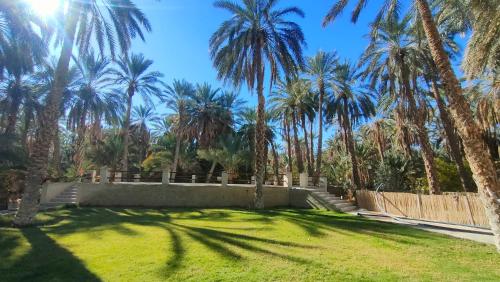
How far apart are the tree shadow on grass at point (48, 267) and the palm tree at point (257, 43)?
528 inches

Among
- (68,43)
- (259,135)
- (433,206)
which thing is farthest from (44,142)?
(433,206)

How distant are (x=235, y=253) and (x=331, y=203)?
13377 mm

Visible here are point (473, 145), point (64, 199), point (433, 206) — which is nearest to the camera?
point (473, 145)

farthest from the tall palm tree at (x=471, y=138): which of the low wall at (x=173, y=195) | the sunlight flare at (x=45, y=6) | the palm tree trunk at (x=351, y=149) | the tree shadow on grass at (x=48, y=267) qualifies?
the palm tree trunk at (x=351, y=149)

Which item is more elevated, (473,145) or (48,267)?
(473,145)

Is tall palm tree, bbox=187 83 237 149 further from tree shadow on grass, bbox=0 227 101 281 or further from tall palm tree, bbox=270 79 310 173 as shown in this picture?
tree shadow on grass, bbox=0 227 101 281

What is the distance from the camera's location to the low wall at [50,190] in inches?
787

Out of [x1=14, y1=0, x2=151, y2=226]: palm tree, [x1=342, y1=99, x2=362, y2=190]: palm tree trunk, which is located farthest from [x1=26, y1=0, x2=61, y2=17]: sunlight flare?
[x1=342, y1=99, x2=362, y2=190]: palm tree trunk

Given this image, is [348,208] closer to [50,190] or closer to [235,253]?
[235,253]

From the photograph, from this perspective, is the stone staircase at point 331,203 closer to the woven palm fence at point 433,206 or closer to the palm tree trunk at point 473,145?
the woven palm fence at point 433,206

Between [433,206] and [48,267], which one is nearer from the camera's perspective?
[48,267]

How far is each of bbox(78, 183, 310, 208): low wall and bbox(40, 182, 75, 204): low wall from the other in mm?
1903

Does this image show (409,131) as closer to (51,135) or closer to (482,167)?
(482,167)

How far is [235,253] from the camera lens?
854 centimetres
